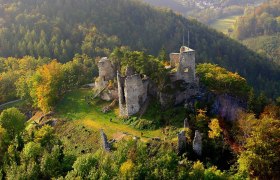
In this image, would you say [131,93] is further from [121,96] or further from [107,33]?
[107,33]

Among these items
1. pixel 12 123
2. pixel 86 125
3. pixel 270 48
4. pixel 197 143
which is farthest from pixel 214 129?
pixel 270 48

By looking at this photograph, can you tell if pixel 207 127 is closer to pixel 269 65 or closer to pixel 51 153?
pixel 51 153

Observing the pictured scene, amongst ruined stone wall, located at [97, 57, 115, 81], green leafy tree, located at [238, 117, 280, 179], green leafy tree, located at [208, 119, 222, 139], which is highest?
ruined stone wall, located at [97, 57, 115, 81]

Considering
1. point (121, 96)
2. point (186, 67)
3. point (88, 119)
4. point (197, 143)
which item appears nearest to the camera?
point (197, 143)

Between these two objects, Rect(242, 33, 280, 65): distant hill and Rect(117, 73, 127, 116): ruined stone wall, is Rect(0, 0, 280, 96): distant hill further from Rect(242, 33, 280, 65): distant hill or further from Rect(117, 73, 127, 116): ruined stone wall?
Rect(117, 73, 127, 116): ruined stone wall

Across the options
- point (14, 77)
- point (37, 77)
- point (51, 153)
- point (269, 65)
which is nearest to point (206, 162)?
point (51, 153)

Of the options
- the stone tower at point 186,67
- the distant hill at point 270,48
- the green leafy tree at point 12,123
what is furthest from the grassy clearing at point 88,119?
the distant hill at point 270,48

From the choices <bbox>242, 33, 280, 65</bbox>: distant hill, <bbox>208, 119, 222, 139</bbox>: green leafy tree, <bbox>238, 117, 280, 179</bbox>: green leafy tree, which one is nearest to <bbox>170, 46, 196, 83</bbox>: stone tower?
<bbox>208, 119, 222, 139</bbox>: green leafy tree

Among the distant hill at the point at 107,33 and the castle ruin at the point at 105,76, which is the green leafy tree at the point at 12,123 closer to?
the castle ruin at the point at 105,76
